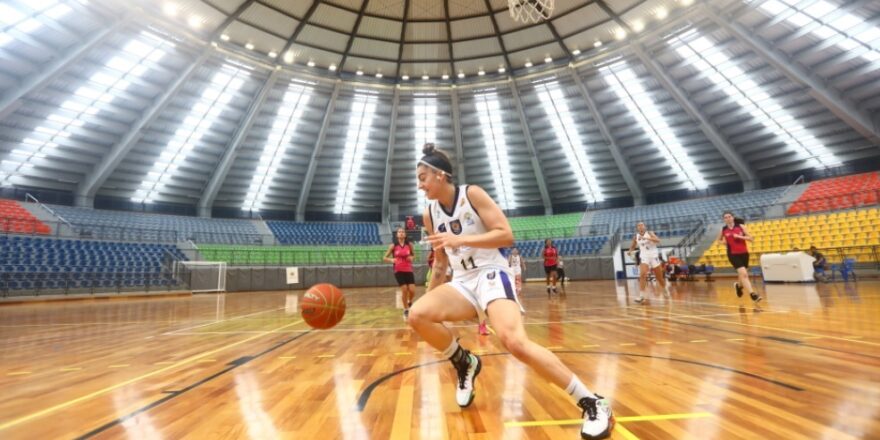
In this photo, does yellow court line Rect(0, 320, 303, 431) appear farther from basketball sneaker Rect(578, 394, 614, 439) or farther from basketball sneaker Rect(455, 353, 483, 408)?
basketball sneaker Rect(578, 394, 614, 439)

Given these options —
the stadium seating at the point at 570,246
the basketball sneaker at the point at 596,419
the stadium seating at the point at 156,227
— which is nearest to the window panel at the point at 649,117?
the stadium seating at the point at 570,246

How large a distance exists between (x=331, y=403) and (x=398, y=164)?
104ft

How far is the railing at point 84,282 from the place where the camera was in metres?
16.5

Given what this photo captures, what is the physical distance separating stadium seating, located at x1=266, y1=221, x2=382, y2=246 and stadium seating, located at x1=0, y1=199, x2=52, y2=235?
46.0 ft

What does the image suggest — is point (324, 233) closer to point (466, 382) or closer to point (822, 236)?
point (822, 236)

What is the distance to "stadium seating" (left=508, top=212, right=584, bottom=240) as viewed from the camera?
1330 inches

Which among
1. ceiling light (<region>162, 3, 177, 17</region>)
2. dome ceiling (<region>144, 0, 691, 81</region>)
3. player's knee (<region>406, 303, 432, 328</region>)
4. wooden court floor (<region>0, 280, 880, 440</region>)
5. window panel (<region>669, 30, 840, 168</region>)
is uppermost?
dome ceiling (<region>144, 0, 691, 81</region>)

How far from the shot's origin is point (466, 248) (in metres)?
3.07

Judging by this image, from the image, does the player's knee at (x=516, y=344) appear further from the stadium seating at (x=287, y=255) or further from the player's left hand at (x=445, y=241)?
the stadium seating at (x=287, y=255)

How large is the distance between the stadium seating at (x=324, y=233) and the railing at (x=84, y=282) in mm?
11690

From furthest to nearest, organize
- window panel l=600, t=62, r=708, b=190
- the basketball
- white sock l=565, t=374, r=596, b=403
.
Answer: window panel l=600, t=62, r=708, b=190 < the basketball < white sock l=565, t=374, r=596, b=403

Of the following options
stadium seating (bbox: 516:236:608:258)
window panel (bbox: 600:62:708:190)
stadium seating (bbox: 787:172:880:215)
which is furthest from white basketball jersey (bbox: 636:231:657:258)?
stadium seating (bbox: 516:236:608:258)

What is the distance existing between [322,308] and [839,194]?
33.3 m

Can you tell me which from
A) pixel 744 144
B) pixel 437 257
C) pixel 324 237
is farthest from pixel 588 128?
pixel 437 257
